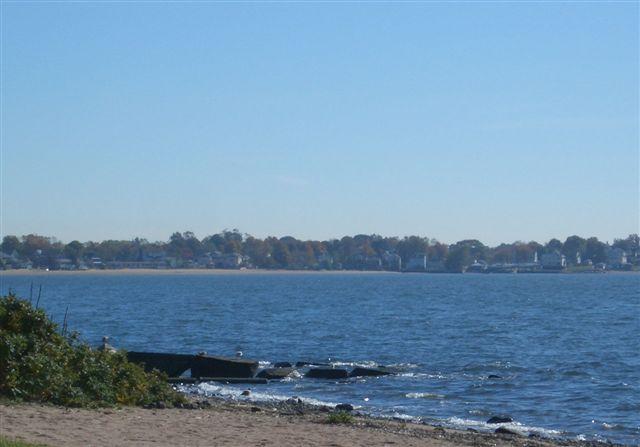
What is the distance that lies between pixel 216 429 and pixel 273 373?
613 inches

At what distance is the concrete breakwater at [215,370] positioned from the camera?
3366cm

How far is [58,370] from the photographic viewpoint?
20750 millimetres

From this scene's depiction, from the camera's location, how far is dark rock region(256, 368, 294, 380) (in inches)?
1366

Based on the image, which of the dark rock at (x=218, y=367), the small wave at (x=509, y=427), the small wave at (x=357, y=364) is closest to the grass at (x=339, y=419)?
the small wave at (x=509, y=427)

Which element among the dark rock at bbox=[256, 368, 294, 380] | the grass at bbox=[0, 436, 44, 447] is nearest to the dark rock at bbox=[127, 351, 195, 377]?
the dark rock at bbox=[256, 368, 294, 380]

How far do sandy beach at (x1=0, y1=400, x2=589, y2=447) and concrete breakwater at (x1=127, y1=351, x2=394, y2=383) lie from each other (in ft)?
35.0

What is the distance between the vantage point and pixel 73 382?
2092cm

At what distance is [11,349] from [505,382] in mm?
18555

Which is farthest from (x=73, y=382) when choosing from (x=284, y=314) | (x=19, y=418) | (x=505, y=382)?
(x=284, y=314)

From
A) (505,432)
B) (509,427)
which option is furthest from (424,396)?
(505,432)

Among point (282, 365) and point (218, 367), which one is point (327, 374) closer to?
point (282, 365)

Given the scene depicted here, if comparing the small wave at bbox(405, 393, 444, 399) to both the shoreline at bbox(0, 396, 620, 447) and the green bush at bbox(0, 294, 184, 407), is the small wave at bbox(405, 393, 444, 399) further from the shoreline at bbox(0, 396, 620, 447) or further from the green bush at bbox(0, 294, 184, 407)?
the green bush at bbox(0, 294, 184, 407)

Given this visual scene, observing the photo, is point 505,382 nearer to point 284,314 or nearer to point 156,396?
point 156,396

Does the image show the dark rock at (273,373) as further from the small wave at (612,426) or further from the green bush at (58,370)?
the small wave at (612,426)
